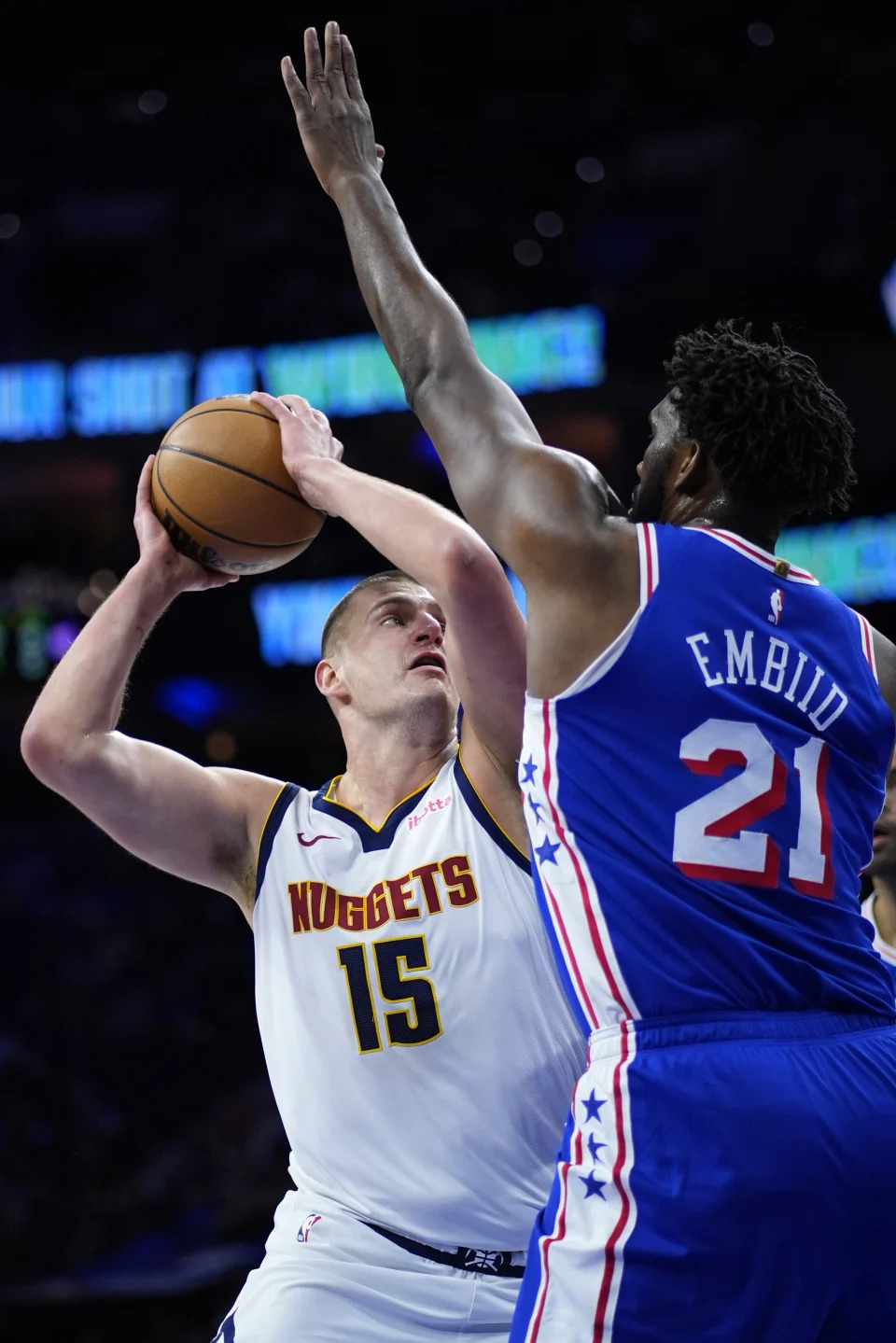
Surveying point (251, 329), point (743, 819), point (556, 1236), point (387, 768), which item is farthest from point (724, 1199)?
point (251, 329)

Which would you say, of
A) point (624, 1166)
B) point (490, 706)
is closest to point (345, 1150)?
point (490, 706)

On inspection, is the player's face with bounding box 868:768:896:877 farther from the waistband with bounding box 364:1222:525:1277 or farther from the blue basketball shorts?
the blue basketball shorts

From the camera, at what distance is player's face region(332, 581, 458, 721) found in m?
3.87

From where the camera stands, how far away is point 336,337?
39.3 ft

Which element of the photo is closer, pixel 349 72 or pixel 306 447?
pixel 349 72

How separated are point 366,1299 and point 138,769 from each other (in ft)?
4.57

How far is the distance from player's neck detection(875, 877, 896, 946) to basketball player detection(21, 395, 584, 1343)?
1.74m

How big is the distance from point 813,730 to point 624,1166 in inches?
30.7

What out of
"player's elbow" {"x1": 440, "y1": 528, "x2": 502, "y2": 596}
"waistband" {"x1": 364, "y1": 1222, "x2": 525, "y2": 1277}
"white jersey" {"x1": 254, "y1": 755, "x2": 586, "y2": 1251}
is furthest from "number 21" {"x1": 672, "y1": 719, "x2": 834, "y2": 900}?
"waistband" {"x1": 364, "y1": 1222, "x2": 525, "y2": 1277}

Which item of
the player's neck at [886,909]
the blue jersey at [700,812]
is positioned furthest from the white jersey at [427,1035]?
the player's neck at [886,909]

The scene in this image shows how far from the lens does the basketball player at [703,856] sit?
205 cm

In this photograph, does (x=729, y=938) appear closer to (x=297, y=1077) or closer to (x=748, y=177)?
(x=297, y=1077)

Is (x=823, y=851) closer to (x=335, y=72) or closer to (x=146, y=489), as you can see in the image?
(x=335, y=72)

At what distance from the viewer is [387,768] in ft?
12.7
